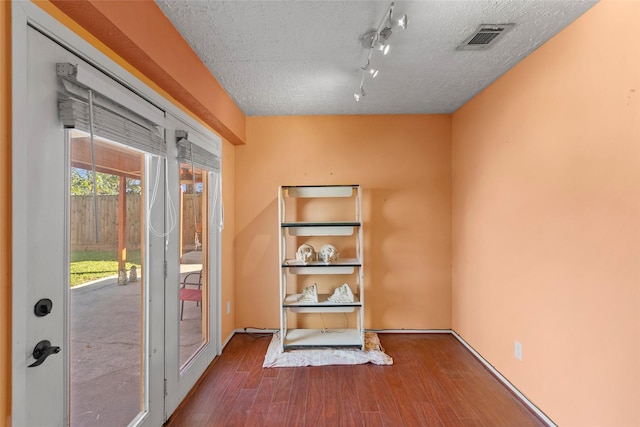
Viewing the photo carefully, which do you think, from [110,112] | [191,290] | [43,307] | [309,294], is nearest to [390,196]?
[309,294]

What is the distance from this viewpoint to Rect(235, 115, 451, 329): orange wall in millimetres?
3229

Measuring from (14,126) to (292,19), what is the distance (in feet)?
4.52

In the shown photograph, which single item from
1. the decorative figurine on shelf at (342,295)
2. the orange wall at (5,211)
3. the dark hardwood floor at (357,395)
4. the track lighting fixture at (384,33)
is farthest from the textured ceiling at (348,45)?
the dark hardwood floor at (357,395)

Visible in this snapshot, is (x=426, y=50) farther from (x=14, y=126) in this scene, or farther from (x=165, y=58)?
(x=14, y=126)

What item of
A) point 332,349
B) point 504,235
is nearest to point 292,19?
point 504,235

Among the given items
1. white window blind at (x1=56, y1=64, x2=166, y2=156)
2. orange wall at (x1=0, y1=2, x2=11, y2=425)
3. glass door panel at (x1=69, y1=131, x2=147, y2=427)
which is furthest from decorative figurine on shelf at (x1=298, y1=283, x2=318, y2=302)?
orange wall at (x1=0, y1=2, x2=11, y2=425)

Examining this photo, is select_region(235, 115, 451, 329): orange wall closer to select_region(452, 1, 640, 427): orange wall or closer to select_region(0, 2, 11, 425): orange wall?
select_region(452, 1, 640, 427): orange wall

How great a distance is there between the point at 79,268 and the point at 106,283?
24 centimetres

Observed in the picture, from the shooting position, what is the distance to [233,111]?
2.84 m

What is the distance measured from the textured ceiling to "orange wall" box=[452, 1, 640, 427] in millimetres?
253

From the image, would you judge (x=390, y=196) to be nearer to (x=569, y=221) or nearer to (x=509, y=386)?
(x=569, y=221)

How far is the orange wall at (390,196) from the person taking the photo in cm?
323

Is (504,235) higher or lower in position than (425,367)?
higher

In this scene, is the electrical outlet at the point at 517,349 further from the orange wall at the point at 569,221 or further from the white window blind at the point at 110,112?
the white window blind at the point at 110,112
